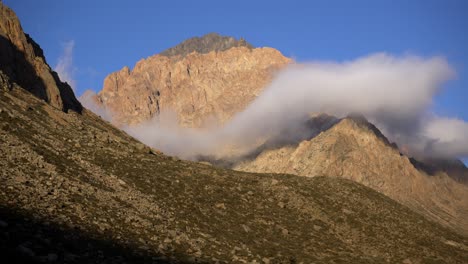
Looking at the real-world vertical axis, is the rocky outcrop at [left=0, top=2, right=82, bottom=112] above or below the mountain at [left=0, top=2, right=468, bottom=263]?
above

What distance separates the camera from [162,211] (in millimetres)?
32500

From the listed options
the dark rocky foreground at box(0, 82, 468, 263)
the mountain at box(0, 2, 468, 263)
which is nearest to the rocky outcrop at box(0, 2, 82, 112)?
the mountain at box(0, 2, 468, 263)

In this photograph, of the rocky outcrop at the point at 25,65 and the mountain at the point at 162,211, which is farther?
the rocky outcrop at the point at 25,65

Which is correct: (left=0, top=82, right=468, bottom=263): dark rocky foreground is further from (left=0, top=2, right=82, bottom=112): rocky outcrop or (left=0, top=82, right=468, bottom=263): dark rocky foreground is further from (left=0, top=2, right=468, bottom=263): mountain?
(left=0, top=2, right=82, bottom=112): rocky outcrop

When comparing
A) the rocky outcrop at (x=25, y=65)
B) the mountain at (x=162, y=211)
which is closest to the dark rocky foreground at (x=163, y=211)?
the mountain at (x=162, y=211)

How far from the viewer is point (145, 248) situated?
83.4ft

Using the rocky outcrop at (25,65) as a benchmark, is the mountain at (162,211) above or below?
below

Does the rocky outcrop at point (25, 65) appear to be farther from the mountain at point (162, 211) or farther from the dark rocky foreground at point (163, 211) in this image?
the dark rocky foreground at point (163, 211)

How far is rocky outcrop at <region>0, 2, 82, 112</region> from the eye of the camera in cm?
6644

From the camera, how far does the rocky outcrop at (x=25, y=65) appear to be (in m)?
66.4

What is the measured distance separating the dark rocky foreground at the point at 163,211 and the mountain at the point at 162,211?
10 centimetres

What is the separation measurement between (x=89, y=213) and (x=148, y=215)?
14.3ft

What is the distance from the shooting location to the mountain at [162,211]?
24328mm

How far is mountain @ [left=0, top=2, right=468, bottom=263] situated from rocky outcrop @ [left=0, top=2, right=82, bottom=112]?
51.3ft
